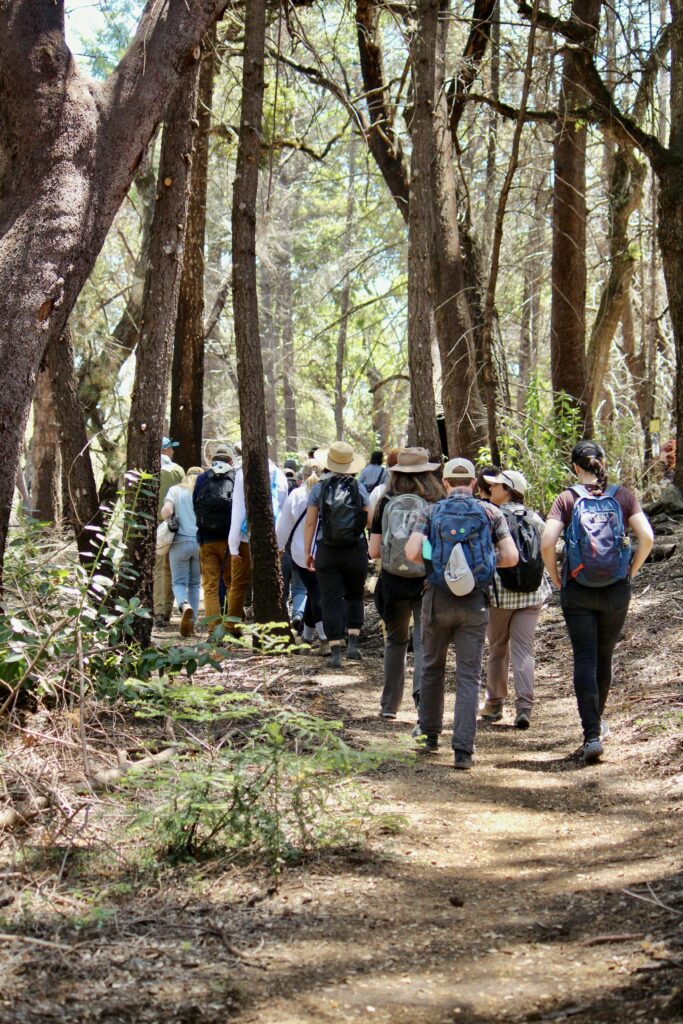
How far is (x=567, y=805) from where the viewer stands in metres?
6.63

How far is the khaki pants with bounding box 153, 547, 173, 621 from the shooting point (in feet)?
46.4

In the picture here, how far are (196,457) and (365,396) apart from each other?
3412cm

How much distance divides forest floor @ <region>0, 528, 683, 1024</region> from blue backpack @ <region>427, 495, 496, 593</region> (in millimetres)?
1280

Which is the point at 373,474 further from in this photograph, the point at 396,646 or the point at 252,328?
the point at 396,646

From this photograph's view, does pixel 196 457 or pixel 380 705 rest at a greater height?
pixel 196 457

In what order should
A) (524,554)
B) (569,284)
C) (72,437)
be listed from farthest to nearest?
(569,284) < (72,437) < (524,554)

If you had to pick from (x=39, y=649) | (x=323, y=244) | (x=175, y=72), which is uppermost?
(x=323, y=244)

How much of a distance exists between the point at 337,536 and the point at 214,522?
8.36 feet

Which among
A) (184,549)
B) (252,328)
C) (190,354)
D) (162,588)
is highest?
(190,354)

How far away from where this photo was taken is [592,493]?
24.1 ft

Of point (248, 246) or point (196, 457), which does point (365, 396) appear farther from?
point (248, 246)

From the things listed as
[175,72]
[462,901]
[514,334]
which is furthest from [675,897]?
[514,334]

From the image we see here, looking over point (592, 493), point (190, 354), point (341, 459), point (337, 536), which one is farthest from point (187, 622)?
point (592, 493)

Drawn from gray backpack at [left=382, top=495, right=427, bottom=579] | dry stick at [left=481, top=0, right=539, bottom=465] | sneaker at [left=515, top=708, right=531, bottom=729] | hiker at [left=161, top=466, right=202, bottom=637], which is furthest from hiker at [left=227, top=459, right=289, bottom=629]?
sneaker at [left=515, top=708, right=531, bottom=729]
